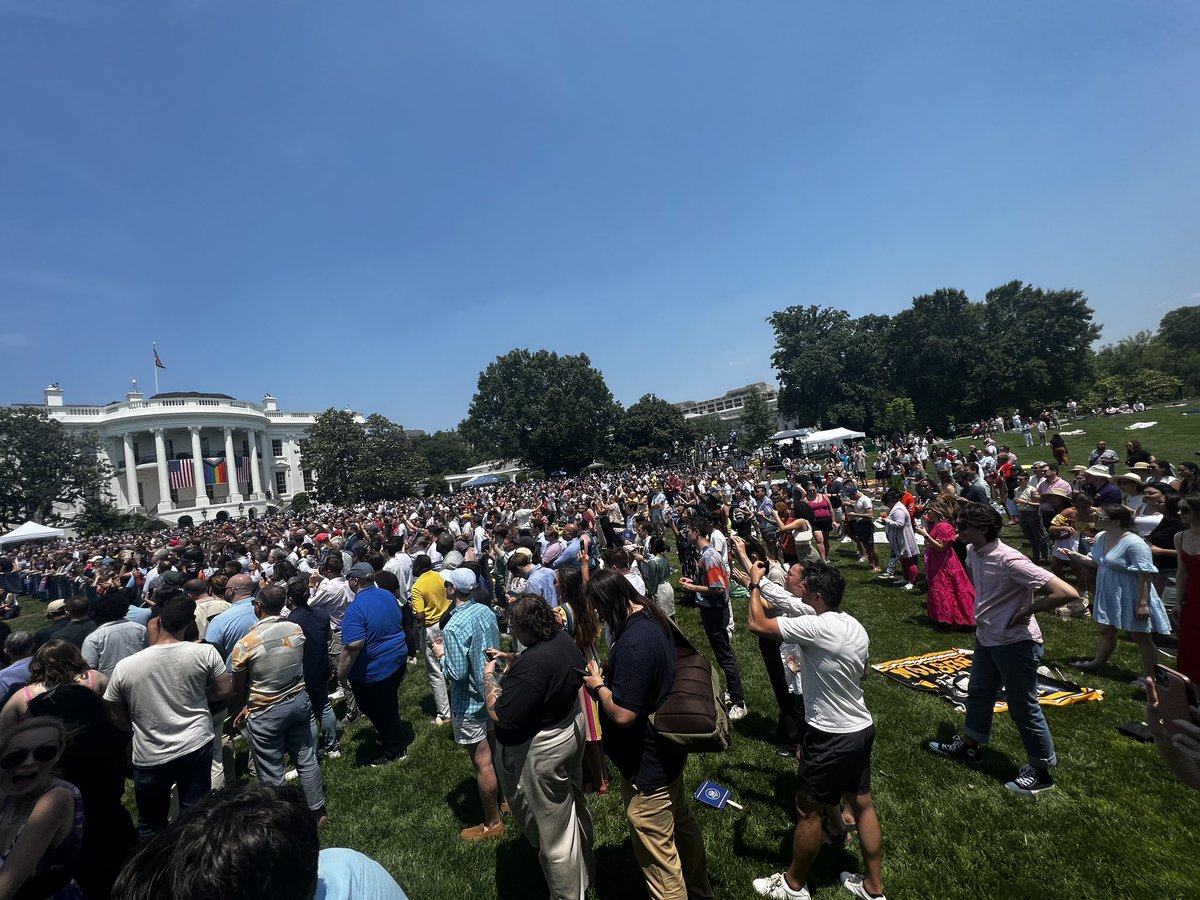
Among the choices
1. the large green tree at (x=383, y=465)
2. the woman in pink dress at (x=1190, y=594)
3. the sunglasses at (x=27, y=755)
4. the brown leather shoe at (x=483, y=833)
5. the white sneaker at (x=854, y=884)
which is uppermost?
the large green tree at (x=383, y=465)

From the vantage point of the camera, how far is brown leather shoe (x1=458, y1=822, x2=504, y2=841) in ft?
13.0

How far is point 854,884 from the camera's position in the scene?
3.10 m

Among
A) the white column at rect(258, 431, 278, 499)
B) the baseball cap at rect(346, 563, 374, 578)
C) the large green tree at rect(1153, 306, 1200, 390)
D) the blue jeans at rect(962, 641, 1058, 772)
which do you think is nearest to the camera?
the blue jeans at rect(962, 641, 1058, 772)

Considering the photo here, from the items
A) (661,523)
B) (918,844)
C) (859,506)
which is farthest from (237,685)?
(661,523)

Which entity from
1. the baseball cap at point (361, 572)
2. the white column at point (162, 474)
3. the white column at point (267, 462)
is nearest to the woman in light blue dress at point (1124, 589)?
the baseball cap at point (361, 572)

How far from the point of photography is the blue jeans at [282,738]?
4.01m

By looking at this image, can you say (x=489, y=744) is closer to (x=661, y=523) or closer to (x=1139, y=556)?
(x=1139, y=556)

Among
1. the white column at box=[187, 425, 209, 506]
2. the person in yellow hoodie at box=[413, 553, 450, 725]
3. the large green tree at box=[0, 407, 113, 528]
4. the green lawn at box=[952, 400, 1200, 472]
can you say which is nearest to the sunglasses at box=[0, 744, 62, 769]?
the person in yellow hoodie at box=[413, 553, 450, 725]

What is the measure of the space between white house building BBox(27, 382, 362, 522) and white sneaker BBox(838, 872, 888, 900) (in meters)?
50.6

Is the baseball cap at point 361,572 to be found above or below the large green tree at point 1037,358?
below

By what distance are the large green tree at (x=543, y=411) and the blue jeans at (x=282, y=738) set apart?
158 feet

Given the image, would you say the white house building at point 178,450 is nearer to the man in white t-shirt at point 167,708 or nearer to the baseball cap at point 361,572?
the baseball cap at point 361,572

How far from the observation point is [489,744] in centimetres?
402

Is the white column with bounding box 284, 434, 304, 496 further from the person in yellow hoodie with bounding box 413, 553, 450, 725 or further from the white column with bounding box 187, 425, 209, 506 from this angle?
the person in yellow hoodie with bounding box 413, 553, 450, 725
